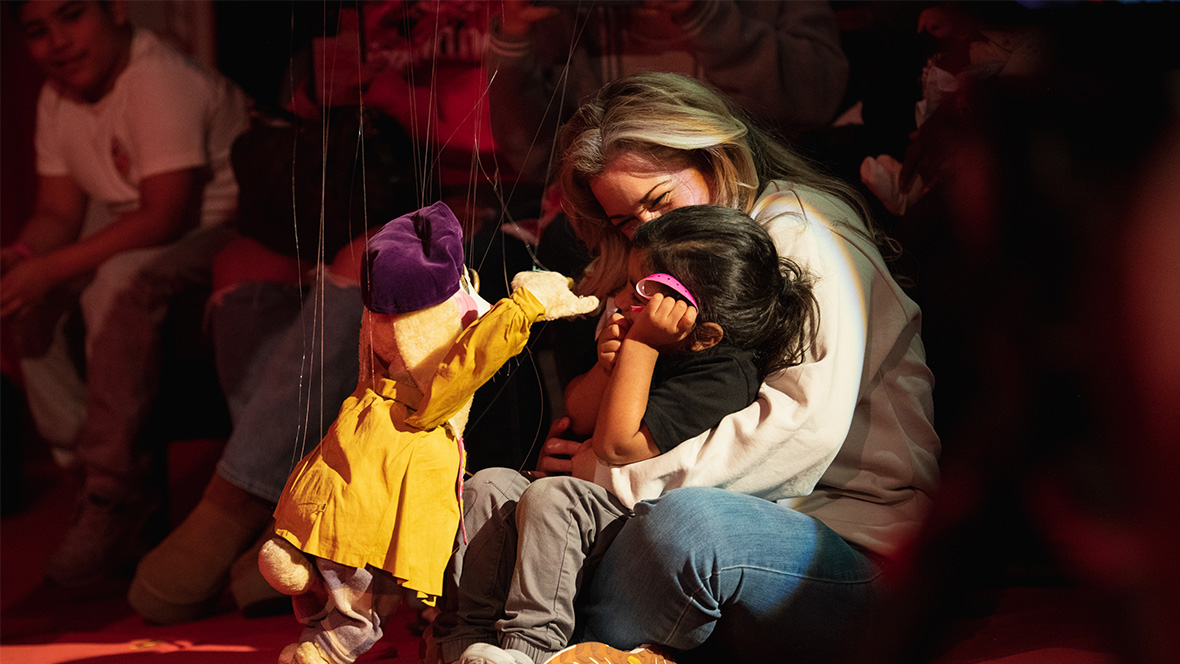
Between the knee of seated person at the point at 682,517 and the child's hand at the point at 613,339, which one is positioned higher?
the child's hand at the point at 613,339

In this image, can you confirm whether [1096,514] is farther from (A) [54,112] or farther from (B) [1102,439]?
(A) [54,112]

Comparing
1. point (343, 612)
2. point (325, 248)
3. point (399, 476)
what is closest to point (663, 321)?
point (399, 476)

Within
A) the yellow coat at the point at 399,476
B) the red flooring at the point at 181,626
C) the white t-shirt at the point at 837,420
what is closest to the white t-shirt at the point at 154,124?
the red flooring at the point at 181,626

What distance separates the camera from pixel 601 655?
84cm

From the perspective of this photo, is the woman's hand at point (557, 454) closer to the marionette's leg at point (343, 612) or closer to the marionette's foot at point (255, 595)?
the marionette's leg at point (343, 612)

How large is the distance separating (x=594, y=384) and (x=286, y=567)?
337 millimetres

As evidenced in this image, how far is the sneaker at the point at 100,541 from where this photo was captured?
5.03 ft

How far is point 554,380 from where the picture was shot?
4.01 feet

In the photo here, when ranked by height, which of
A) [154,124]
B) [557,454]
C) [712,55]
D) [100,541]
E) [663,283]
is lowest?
[100,541]

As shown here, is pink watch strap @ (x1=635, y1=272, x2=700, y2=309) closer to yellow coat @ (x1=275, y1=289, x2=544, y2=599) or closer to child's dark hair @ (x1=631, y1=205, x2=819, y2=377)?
child's dark hair @ (x1=631, y1=205, x2=819, y2=377)

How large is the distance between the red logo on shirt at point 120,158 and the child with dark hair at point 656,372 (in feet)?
3.48

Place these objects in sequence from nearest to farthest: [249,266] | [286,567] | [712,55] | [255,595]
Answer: [286,567] → [712,55] → [255,595] → [249,266]

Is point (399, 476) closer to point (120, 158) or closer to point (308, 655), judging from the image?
point (308, 655)

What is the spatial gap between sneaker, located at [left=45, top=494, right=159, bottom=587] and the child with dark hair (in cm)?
93
